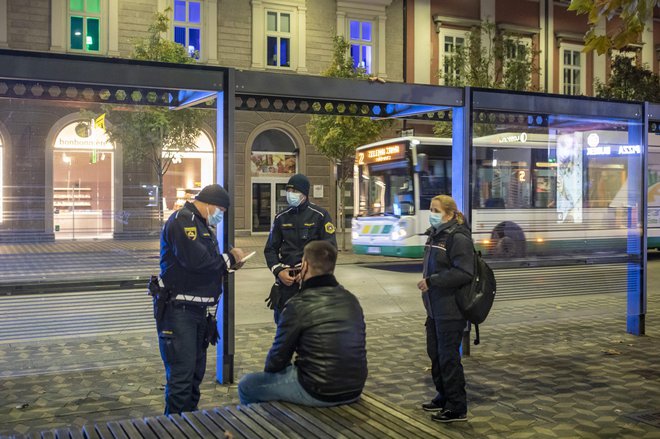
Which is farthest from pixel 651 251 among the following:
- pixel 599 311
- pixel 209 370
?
pixel 209 370

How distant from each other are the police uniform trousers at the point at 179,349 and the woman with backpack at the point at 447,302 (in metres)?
1.72

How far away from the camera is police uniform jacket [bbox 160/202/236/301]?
4.52m

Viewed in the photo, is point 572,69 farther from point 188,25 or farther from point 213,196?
point 213,196

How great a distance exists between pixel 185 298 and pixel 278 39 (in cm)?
2255

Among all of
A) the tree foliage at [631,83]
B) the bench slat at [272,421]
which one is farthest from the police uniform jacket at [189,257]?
the tree foliage at [631,83]

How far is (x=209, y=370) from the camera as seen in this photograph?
21.8ft

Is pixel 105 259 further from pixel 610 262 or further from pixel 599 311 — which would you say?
pixel 599 311

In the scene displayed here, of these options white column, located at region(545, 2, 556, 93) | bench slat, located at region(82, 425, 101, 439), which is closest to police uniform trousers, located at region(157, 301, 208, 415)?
bench slat, located at region(82, 425, 101, 439)

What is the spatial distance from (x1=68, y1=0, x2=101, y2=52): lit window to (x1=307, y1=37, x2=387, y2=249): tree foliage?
26.9 ft

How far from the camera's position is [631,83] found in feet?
89.6

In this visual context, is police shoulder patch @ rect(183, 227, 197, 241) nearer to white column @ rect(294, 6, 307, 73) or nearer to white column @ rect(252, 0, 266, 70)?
white column @ rect(252, 0, 266, 70)

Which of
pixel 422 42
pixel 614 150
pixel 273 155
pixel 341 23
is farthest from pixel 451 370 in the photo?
pixel 422 42

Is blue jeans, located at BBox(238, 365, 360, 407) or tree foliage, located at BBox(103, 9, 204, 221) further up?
tree foliage, located at BBox(103, 9, 204, 221)

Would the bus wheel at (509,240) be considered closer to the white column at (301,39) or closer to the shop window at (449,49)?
the white column at (301,39)
